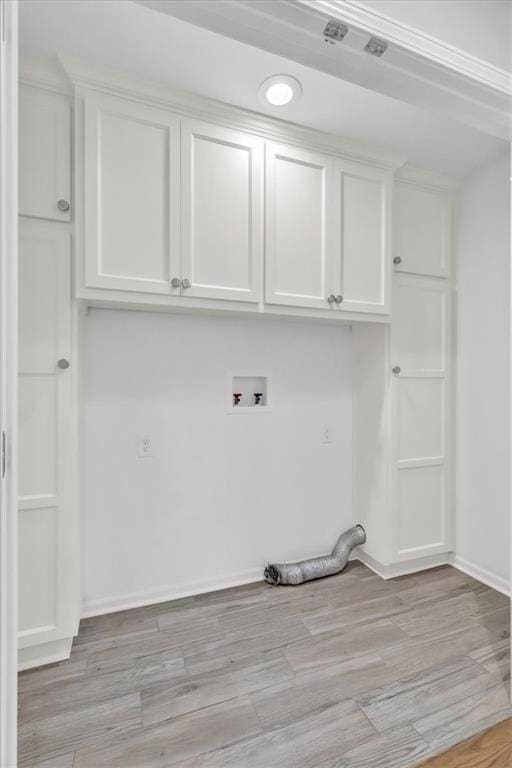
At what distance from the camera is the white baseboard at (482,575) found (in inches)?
87.3

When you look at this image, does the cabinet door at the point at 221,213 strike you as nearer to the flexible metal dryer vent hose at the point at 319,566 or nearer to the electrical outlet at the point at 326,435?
the electrical outlet at the point at 326,435

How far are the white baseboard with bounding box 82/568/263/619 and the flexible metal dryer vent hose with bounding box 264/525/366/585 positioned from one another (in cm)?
12

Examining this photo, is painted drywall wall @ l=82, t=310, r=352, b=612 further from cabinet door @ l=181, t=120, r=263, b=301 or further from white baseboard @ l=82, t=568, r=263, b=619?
cabinet door @ l=181, t=120, r=263, b=301

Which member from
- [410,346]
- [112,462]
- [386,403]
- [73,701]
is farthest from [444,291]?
[73,701]

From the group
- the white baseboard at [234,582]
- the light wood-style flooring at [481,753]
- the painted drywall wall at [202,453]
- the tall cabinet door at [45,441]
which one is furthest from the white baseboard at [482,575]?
the tall cabinet door at [45,441]

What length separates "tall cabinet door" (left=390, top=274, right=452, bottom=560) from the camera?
92.5 inches

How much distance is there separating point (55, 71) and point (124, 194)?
20.8 inches

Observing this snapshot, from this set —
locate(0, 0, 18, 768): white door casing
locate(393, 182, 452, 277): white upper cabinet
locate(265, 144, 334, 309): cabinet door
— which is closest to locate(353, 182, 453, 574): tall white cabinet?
locate(393, 182, 452, 277): white upper cabinet

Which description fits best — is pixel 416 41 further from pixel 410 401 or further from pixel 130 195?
pixel 410 401

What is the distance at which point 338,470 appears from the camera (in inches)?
101

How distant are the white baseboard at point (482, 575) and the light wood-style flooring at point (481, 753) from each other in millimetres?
1001

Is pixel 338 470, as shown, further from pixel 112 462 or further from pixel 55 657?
pixel 55 657

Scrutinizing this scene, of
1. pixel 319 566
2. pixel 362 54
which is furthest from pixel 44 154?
pixel 319 566

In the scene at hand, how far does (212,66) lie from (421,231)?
145cm
